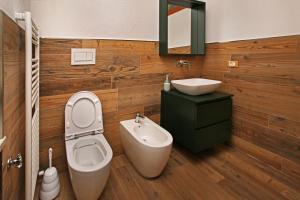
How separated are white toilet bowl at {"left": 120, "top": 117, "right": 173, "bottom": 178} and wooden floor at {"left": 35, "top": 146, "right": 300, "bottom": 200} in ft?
0.40

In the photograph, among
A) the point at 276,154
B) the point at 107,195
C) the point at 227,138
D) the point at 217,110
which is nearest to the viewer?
the point at 107,195

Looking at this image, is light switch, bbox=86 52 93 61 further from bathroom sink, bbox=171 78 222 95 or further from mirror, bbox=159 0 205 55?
bathroom sink, bbox=171 78 222 95

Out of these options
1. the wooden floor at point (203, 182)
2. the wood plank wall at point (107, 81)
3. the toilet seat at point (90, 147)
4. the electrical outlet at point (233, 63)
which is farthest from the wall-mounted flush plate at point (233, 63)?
the toilet seat at point (90, 147)

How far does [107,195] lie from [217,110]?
1.34 metres

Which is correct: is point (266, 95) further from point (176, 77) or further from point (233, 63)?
point (176, 77)

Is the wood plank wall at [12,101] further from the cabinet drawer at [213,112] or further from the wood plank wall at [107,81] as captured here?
the cabinet drawer at [213,112]

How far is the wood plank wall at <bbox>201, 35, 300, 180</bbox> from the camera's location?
1.67m

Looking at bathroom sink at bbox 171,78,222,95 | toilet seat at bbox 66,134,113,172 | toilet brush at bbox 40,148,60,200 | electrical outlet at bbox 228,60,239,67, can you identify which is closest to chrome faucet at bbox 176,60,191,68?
bathroom sink at bbox 171,78,222,95

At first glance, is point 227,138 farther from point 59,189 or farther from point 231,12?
point 59,189

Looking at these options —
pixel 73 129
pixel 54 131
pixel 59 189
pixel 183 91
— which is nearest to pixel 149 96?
pixel 183 91

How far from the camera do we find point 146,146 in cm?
156

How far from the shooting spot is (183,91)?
2.02 meters

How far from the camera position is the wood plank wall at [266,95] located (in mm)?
1667

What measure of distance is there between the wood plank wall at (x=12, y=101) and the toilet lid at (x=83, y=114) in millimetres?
505
